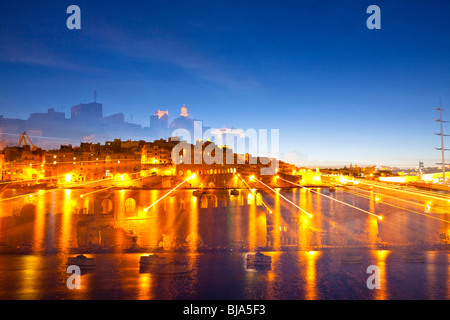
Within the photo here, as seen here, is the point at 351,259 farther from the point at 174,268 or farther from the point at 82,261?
the point at 82,261

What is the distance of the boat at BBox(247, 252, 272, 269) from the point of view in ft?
27.1

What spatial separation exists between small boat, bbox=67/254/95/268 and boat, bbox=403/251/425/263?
395 inches

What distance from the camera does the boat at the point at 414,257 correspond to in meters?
8.76

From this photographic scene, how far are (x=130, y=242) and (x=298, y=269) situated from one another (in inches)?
258

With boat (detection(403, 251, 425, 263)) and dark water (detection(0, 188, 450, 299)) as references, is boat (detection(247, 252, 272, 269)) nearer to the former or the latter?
dark water (detection(0, 188, 450, 299))

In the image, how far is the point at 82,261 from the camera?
8.41 meters

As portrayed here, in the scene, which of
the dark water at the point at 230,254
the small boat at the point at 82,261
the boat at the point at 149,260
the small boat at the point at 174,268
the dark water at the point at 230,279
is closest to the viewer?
the dark water at the point at 230,279

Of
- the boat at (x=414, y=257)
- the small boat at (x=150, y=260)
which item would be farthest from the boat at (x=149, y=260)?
the boat at (x=414, y=257)

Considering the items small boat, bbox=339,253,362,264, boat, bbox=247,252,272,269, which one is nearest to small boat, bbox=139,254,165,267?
boat, bbox=247,252,272,269

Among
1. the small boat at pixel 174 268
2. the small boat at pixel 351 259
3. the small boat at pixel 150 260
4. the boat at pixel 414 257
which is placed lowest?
the boat at pixel 414 257

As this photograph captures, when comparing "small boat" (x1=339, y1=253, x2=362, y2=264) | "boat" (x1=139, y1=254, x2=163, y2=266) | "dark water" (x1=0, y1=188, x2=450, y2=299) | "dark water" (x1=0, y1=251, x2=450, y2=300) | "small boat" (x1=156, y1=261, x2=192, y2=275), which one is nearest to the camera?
"dark water" (x1=0, y1=251, x2=450, y2=300)

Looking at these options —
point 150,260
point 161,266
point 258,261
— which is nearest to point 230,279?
point 258,261

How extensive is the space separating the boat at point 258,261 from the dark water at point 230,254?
27 cm

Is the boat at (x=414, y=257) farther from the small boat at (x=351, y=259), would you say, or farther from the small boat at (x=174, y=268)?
the small boat at (x=174, y=268)
